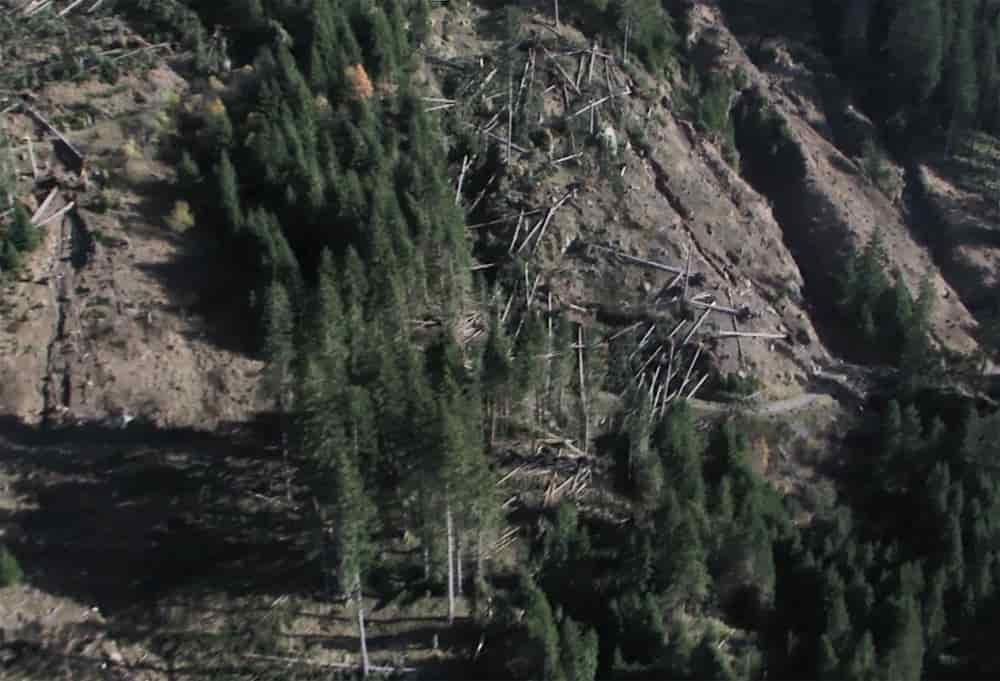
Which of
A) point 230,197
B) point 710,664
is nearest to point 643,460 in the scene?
point 710,664

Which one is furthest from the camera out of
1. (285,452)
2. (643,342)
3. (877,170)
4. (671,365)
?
(877,170)

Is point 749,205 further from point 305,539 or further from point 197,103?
point 305,539

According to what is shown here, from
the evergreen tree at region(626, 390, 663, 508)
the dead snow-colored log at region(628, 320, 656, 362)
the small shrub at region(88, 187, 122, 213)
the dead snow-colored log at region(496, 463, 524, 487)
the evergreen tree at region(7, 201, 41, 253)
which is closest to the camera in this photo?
the dead snow-colored log at region(496, 463, 524, 487)

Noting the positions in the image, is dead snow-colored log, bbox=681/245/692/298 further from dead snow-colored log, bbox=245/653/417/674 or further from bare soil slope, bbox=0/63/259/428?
dead snow-colored log, bbox=245/653/417/674

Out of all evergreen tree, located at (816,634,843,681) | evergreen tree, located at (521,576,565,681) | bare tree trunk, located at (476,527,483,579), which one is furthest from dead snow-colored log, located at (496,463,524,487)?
evergreen tree, located at (816,634,843,681)

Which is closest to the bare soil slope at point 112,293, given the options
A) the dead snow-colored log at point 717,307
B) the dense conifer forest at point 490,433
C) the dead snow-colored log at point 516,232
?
the dense conifer forest at point 490,433

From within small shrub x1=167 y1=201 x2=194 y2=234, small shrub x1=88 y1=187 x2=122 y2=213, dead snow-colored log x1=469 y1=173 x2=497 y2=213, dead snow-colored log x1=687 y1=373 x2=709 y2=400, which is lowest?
dead snow-colored log x1=687 y1=373 x2=709 y2=400

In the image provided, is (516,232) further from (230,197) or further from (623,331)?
(230,197)
